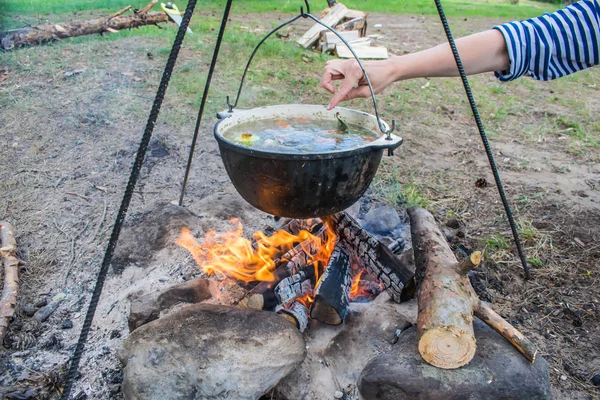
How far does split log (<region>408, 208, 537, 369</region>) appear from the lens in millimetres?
1777

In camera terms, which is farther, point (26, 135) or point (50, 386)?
point (26, 135)

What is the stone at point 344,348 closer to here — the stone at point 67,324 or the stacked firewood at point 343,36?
the stone at point 67,324

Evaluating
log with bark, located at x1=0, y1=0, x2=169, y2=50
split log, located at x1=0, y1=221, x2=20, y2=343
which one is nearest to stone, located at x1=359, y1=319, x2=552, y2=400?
split log, located at x1=0, y1=221, x2=20, y2=343

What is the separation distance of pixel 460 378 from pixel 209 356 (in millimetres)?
1067

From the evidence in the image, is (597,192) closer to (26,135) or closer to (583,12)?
(583,12)

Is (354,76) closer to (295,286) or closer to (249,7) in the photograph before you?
(295,286)

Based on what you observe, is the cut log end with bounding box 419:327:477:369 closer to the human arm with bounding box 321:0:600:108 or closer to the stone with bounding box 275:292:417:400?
the stone with bounding box 275:292:417:400

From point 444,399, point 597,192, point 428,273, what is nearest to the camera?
point 444,399

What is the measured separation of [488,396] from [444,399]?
185mm

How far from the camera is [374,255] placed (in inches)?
97.7

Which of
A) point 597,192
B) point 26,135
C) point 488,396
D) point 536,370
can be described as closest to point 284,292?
point 488,396

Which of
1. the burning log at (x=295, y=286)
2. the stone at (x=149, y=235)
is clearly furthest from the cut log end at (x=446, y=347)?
the stone at (x=149, y=235)

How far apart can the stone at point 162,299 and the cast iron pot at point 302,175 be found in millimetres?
647

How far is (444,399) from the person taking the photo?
5.73 feet
